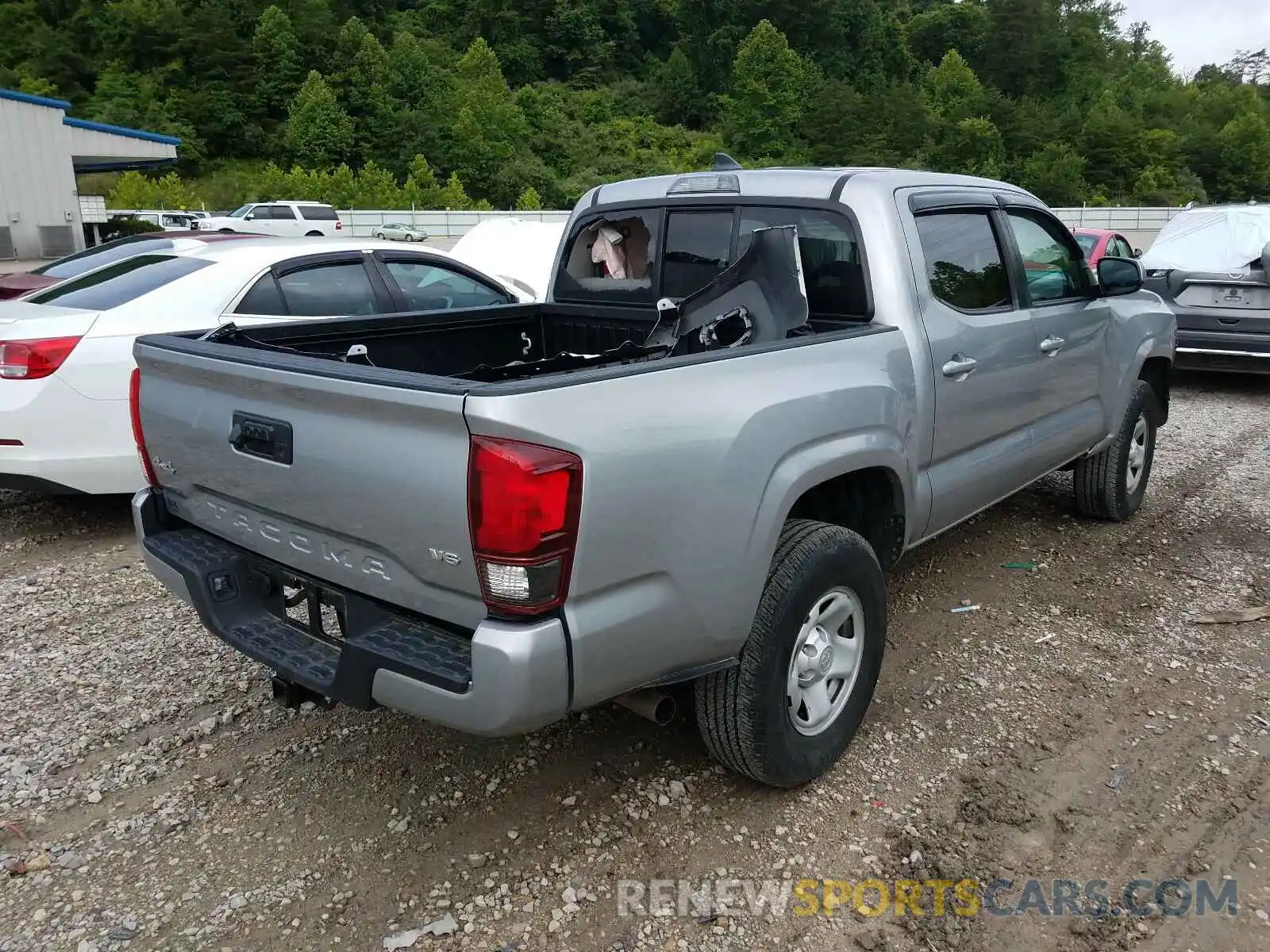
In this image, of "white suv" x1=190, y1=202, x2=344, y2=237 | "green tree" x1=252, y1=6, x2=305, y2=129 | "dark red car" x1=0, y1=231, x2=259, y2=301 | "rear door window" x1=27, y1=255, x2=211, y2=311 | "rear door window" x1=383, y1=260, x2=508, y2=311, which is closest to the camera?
"rear door window" x1=27, y1=255, x2=211, y2=311

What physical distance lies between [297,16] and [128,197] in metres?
43.9

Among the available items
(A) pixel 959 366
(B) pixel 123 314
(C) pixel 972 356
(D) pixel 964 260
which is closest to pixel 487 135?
(B) pixel 123 314

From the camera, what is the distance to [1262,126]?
74.3 meters

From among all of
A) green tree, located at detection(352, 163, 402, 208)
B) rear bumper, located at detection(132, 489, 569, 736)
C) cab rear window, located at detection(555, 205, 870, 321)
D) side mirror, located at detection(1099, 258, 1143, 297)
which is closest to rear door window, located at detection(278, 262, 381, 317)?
cab rear window, located at detection(555, 205, 870, 321)

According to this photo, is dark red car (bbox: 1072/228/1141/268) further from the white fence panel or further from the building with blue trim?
the white fence panel

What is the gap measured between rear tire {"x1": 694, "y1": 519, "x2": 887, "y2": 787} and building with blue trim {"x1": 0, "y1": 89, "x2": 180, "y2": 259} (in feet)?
110

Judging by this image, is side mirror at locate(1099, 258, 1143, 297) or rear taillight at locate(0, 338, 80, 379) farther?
rear taillight at locate(0, 338, 80, 379)

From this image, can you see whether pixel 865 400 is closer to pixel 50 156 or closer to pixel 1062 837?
pixel 1062 837

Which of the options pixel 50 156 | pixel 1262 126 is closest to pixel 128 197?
pixel 50 156

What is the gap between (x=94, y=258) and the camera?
25.1ft

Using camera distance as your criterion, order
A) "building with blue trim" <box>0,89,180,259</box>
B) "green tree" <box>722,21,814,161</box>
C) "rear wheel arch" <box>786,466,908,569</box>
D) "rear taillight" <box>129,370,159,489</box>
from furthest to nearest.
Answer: "green tree" <box>722,21,814,161</box> → "building with blue trim" <box>0,89,180,259</box> → "rear wheel arch" <box>786,466,908,569</box> → "rear taillight" <box>129,370,159,489</box>

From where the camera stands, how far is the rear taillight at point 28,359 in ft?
16.5

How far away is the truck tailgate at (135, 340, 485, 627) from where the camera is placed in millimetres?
2275

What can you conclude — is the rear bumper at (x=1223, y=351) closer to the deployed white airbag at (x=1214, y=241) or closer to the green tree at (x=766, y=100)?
the deployed white airbag at (x=1214, y=241)
